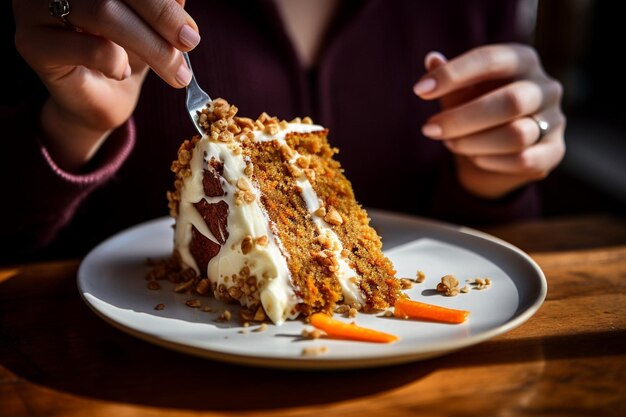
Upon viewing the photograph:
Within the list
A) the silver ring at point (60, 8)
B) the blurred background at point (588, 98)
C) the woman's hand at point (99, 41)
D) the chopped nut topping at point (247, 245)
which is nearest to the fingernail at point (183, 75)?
the woman's hand at point (99, 41)

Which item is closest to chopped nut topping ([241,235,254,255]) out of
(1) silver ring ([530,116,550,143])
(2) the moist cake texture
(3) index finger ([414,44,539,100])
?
(2) the moist cake texture

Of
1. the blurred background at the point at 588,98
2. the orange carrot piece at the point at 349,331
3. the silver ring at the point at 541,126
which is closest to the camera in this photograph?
the orange carrot piece at the point at 349,331

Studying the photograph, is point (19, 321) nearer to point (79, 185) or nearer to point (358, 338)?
point (79, 185)

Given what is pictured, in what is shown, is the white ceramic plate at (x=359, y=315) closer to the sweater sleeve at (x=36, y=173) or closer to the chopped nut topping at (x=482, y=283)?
the chopped nut topping at (x=482, y=283)

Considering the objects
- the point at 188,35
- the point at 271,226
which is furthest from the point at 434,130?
the point at 188,35

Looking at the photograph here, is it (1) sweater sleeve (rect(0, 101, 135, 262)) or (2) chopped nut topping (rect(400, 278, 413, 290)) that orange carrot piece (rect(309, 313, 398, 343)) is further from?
(1) sweater sleeve (rect(0, 101, 135, 262))

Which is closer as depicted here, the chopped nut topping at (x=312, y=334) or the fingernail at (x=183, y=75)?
the chopped nut topping at (x=312, y=334)

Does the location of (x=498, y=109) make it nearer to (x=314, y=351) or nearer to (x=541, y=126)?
(x=541, y=126)
